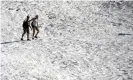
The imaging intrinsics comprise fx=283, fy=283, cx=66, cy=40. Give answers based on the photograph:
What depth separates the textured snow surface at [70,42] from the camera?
12.9 m

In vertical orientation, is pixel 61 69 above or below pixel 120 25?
below

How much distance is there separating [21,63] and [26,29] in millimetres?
3622

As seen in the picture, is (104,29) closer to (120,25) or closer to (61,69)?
(120,25)

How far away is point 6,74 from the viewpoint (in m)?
12.6

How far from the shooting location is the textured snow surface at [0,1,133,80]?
1289cm

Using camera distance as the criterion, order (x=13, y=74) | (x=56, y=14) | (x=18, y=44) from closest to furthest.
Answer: (x=13, y=74) < (x=18, y=44) < (x=56, y=14)

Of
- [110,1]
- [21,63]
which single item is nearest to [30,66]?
[21,63]

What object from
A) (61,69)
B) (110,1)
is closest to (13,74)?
(61,69)

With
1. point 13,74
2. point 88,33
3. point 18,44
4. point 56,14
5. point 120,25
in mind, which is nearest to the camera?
point 13,74

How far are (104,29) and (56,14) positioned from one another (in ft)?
13.4

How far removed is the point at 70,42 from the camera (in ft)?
54.7

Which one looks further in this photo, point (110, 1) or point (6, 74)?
point (110, 1)

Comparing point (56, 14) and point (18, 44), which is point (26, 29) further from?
point (56, 14)

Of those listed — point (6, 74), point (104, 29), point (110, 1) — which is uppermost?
point (110, 1)
